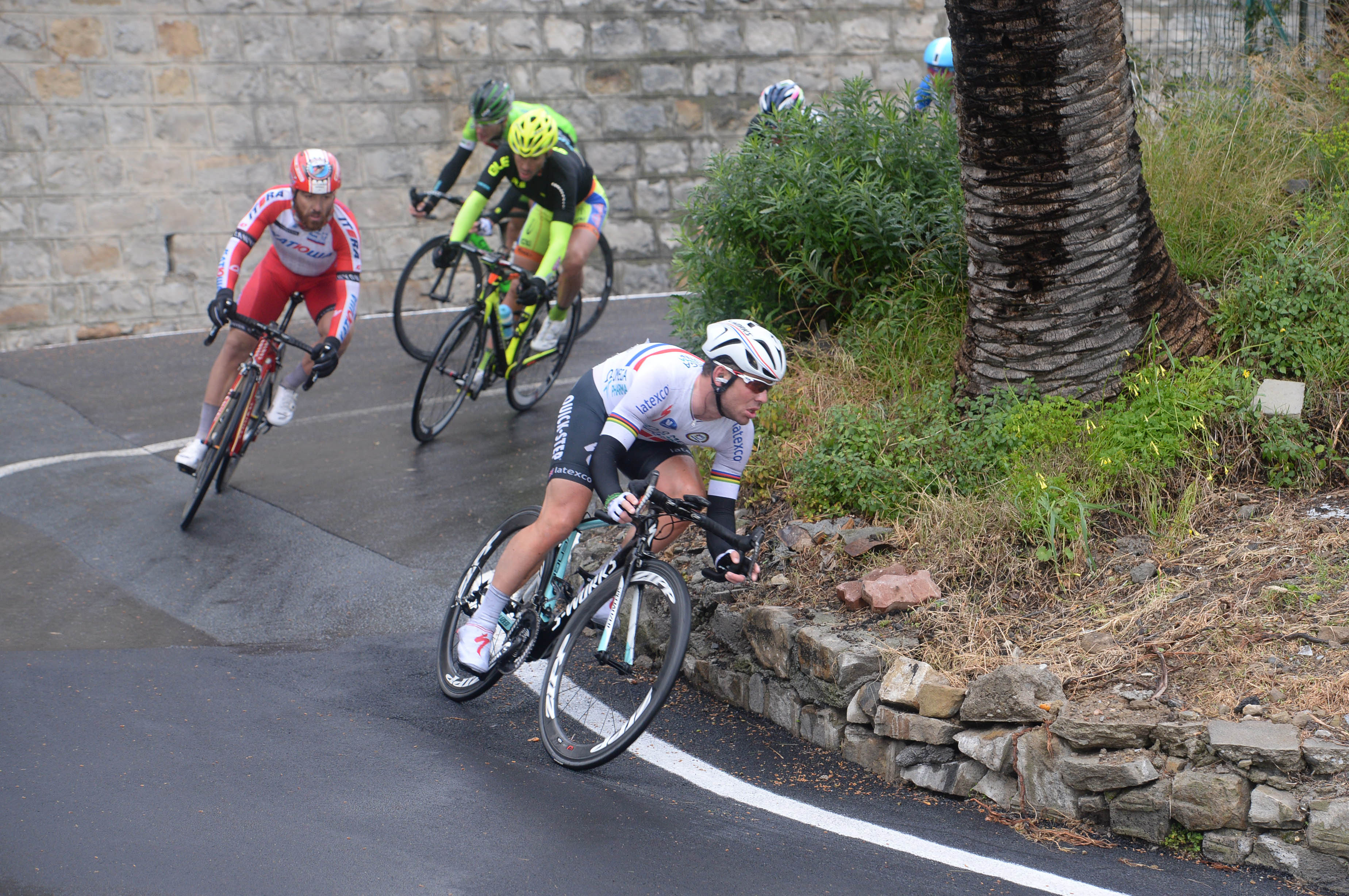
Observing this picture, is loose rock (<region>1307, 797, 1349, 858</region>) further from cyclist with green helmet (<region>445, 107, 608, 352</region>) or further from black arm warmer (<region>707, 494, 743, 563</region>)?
cyclist with green helmet (<region>445, 107, 608, 352</region>)

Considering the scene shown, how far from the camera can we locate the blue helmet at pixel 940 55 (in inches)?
350

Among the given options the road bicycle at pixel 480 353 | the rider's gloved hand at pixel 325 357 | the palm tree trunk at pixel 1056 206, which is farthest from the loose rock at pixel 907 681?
the road bicycle at pixel 480 353

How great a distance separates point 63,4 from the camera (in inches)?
461

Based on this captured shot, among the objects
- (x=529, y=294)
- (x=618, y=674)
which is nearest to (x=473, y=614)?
(x=618, y=674)

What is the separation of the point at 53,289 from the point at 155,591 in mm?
6912

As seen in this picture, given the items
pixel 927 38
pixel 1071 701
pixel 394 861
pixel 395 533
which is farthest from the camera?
pixel 927 38

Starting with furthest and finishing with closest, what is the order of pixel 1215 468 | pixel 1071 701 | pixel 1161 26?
1. pixel 1161 26
2. pixel 1215 468
3. pixel 1071 701

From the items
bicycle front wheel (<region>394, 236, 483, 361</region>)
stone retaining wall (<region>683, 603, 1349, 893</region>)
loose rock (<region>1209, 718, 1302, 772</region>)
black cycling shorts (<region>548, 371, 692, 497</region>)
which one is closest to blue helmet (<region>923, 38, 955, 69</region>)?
bicycle front wheel (<region>394, 236, 483, 361</region>)

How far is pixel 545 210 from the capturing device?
30.4 ft

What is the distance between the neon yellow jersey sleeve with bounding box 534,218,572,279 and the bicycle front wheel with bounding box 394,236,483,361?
59cm

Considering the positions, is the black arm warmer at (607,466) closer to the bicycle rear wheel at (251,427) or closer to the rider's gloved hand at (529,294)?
the bicycle rear wheel at (251,427)

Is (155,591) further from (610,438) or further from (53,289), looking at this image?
(53,289)

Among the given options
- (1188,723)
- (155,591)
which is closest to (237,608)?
(155,591)

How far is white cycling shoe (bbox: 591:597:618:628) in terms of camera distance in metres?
4.74
